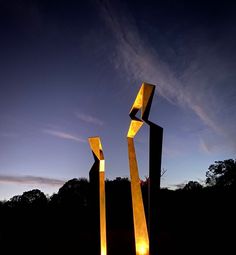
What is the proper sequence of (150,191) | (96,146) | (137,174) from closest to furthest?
(150,191)
(137,174)
(96,146)

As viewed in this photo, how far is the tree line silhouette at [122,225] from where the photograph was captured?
1574 cm

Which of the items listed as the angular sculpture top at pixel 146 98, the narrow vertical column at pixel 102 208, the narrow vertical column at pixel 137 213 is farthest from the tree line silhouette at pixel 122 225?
the angular sculpture top at pixel 146 98

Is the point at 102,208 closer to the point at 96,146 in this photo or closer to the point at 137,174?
the point at 96,146

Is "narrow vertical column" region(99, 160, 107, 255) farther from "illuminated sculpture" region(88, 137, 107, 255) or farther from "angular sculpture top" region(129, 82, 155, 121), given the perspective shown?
"angular sculpture top" region(129, 82, 155, 121)

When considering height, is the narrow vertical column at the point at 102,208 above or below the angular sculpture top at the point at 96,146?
below

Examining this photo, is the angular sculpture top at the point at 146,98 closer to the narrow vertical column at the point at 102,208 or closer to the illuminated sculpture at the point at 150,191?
the illuminated sculpture at the point at 150,191

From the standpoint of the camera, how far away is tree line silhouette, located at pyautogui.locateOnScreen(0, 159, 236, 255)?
1574 centimetres

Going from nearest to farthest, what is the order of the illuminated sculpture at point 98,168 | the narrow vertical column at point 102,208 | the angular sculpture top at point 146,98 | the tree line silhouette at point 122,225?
the angular sculpture top at point 146,98
the narrow vertical column at point 102,208
the illuminated sculpture at point 98,168
the tree line silhouette at point 122,225

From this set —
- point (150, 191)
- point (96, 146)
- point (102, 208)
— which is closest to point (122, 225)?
point (102, 208)

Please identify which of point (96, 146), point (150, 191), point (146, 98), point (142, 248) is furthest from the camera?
point (96, 146)

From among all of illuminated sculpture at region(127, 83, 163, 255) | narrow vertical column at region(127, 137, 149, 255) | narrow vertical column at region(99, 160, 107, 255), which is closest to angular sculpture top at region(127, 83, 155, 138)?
illuminated sculpture at region(127, 83, 163, 255)

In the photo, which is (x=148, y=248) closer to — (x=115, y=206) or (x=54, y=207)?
(x=115, y=206)

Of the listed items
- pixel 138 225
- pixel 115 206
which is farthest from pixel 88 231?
pixel 138 225

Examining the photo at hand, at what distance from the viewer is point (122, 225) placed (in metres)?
20.2
